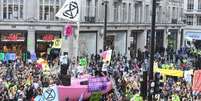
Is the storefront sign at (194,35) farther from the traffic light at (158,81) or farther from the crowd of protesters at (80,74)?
the traffic light at (158,81)

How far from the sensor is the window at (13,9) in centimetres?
4419

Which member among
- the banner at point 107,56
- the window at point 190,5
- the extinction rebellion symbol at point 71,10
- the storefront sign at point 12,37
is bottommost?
the banner at point 107,56

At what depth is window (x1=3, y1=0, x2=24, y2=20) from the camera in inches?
1740

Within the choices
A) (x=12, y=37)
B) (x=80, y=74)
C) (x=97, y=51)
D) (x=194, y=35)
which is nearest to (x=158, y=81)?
(x=80, y=74)

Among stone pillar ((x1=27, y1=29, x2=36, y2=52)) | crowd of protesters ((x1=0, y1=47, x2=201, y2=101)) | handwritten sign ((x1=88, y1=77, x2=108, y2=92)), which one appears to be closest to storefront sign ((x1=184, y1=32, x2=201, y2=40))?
stone pillar ((x1=27, y1=29, x2=36, y2=52))

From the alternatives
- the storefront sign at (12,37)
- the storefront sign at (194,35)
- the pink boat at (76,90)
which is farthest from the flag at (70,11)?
the storefront sign at (194,35)

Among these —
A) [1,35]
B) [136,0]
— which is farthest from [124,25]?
[1,35]

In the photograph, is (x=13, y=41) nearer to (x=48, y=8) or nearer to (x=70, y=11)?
(x=48, y=8)

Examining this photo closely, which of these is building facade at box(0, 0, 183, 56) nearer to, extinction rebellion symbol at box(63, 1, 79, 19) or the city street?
the city street

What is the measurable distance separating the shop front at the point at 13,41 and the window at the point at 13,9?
46.3 inches

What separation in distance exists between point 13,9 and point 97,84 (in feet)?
65.7

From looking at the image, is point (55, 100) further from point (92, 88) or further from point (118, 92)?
point (118, 92)

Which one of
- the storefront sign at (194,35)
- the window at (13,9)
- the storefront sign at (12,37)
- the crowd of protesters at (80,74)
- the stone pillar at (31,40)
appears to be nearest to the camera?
the crowd of protesters at (80,74)

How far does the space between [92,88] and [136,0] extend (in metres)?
33.5
